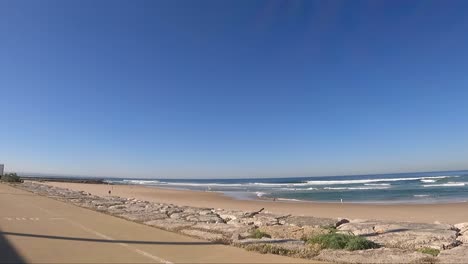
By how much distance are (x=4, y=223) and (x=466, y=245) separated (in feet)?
36.7

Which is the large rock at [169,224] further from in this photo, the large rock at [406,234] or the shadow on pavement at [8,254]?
the large rock at [406,234]

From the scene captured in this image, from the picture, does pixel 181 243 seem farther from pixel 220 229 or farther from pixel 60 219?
pixel 60 219

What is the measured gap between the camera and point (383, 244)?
800 centimetres

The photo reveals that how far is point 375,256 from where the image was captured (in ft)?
22.1

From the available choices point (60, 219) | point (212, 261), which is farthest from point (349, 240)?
point (60, 219)

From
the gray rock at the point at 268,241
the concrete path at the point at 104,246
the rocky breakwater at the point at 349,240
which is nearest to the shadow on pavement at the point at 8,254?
the concrete path at the point at 104,246

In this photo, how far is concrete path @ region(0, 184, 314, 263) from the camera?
668 centimetres

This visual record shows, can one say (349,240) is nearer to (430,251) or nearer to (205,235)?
(430,251)

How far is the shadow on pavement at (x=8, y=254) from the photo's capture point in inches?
255

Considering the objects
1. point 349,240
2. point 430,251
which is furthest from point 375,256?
point 430,251

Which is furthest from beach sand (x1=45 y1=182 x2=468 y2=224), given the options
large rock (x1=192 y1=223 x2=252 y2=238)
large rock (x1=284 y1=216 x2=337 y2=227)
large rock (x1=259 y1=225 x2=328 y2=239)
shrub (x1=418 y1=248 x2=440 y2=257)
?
shrub (x1=418 y1=248 x2=440 y2=257)

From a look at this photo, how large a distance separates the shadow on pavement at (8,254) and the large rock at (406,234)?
22.1 ft

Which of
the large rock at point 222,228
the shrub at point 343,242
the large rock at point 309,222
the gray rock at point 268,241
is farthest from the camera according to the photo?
the large rock at point 309,222

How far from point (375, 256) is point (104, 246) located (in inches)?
197
